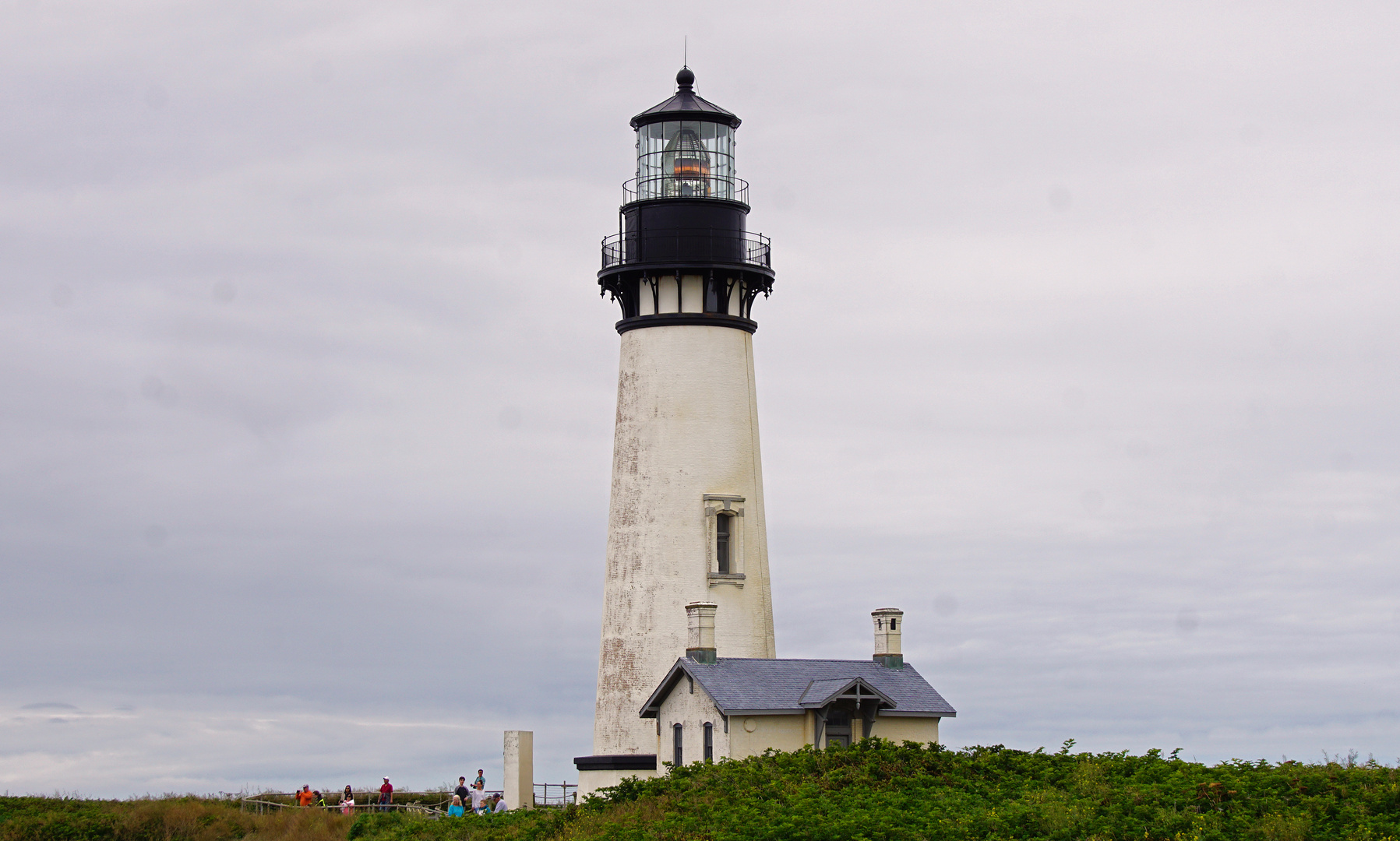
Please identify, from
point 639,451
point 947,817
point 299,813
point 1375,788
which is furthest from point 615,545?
point 1375,788

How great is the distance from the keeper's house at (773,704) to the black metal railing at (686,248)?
8.02m

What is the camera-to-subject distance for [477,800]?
3922 centimetres

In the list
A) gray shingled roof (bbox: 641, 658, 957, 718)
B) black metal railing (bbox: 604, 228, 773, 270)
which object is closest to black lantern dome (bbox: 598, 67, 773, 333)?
black metal railing (bbox: 604, 228, 773, 270)

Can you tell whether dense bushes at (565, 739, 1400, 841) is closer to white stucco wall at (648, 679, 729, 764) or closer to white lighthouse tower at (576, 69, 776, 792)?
white stucco wall at (648, 679, 729, 764)

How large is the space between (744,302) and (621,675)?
8858 millimetres

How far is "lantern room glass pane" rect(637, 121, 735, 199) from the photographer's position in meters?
38.8

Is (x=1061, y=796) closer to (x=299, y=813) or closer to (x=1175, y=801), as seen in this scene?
(x=1175, y=801)

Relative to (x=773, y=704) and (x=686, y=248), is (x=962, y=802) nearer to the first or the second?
(x=773, y=704)

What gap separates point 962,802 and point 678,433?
1311 centimetres

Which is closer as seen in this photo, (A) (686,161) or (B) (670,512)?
(B) (670,512)

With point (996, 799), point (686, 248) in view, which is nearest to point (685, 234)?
point (686, 248)

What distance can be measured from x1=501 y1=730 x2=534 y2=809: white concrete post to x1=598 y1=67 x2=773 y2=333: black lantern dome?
31.3 ft

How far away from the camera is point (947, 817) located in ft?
84.2

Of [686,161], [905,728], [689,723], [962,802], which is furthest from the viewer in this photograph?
[686,161]
